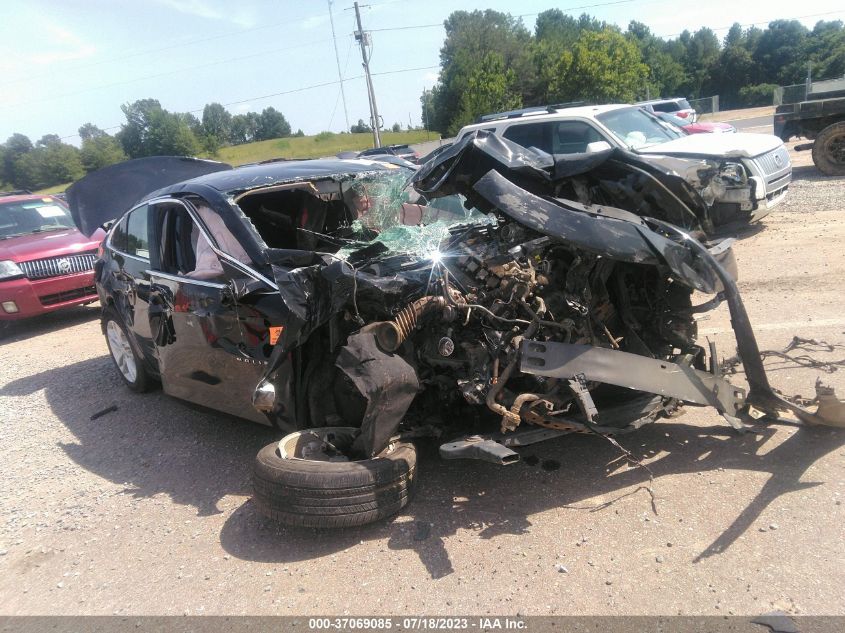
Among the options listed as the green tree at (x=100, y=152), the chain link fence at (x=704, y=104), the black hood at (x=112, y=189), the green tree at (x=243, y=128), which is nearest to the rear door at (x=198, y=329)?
the black hood at (x=112, y=189)

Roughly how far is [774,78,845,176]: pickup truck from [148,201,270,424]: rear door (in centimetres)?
1230

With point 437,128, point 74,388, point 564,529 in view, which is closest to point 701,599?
point 564,529

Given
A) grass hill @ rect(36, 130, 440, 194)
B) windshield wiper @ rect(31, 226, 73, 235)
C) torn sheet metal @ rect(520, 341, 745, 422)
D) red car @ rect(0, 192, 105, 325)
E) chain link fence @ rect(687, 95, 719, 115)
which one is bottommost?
torn sheet metal @ rect(520, 341, 745, 422)

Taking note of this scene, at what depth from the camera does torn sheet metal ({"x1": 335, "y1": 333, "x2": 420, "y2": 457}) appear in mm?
3053

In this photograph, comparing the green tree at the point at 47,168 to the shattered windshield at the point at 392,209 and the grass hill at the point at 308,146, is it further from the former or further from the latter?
the shattered windshield at the point at 392,209

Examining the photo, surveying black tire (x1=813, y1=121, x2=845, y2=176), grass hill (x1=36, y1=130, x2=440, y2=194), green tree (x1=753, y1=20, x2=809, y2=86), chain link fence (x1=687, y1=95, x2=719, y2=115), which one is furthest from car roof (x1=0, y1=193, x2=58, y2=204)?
green tree (x1=753, y1=20, x2=809, y2=86)

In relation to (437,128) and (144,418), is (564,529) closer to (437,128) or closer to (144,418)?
(144,418)

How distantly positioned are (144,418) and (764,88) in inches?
2579

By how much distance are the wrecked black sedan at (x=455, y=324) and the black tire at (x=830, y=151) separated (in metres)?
10.3

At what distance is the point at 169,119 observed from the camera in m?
59.6

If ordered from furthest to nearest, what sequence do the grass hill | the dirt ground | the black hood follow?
the grass hill, the black hood, the dirt ground

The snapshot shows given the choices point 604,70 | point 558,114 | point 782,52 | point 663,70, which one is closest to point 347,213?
point 558,114

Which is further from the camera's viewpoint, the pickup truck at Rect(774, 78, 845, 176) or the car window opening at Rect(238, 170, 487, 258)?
the pickup truck at Rect(774, 78, 845, 176)

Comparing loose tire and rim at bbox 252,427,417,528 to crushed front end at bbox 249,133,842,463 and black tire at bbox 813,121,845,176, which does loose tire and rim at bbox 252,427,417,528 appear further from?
black tire at bbox 813,121,845,176
